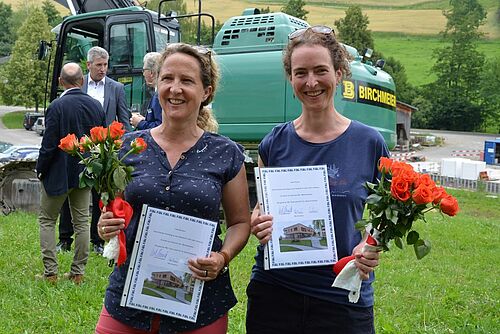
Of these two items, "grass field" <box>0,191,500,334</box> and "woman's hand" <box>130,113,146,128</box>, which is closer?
"grass field" <box>0,191,500,334</box>

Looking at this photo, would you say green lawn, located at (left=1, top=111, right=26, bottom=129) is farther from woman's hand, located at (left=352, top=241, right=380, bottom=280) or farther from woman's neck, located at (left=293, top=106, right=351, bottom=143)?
woman's hand, located at (left=352, top=241, right=380, bottom=280)

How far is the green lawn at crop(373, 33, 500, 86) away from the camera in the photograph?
258ft

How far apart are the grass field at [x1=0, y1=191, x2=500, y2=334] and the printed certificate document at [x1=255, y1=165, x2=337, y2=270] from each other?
7.79ft

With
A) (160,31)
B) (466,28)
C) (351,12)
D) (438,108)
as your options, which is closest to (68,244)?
(160,31)

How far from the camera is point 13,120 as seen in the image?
189 ft

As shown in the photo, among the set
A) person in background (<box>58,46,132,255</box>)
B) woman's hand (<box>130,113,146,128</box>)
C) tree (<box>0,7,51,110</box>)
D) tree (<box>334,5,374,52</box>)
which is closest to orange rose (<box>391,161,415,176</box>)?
woman's hand (<box>130,113,146,128</box>)

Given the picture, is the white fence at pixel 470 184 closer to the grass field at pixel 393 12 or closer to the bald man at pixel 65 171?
the bald man at pixel 65 171

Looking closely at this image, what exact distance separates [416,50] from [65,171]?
8701cm

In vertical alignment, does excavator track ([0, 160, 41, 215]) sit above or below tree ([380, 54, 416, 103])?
above

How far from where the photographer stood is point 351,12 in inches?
2485

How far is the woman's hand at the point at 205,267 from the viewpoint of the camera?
2396mm

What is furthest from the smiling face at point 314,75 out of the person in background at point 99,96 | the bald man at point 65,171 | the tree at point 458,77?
the tree at point 458,77

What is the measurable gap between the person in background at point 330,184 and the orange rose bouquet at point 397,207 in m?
0.15

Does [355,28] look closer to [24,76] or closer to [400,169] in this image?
[24,76]
